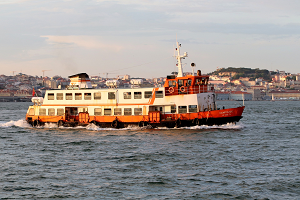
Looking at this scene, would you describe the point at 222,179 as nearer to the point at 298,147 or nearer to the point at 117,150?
the point at 117,150

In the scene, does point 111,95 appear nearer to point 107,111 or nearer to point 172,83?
point 107,111

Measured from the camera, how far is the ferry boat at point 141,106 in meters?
36.6

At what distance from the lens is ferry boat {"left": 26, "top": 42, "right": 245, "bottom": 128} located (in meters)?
36.6

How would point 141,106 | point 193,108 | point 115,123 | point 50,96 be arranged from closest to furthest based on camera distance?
point 193,108 → point 141,106 → point 115,123 → point 50,96

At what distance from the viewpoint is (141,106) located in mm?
A: 37812

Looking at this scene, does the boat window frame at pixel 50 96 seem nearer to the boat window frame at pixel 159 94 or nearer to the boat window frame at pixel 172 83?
the boat window frame at pixel 159 94

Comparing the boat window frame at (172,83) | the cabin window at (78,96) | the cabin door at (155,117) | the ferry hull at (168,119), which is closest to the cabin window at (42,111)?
the cabin window at (78,96)

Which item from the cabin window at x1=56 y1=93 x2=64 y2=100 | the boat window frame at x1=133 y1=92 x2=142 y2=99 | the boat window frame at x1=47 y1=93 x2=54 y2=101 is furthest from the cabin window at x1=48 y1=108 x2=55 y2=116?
the boat window frame at x1=133 y1=92 x2=142 y2=99

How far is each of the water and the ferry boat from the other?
1306 mm

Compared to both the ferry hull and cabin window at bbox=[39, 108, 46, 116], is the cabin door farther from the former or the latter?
cabin window at bbox=[39, 108, 46, 116]

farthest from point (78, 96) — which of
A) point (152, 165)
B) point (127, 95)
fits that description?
point (152, 165)

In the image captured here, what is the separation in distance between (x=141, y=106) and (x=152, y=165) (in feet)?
47.6

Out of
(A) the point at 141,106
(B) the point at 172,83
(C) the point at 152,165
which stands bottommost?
(C) the point at 152,165

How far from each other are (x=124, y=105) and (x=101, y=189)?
64.6 feet
